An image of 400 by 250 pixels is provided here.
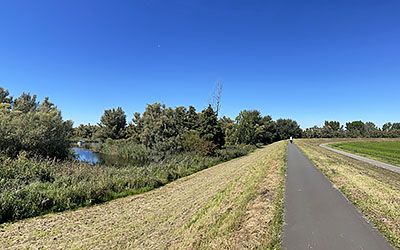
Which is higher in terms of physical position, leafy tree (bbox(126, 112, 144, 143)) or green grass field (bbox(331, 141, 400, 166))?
leafy tree (bbox(126, 112, 144, 143))

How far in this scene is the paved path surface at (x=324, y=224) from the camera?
5676 millimetres

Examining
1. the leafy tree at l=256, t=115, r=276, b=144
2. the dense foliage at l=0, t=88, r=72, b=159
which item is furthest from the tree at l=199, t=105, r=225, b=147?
the leafy tree at l=256, t=115, r=276, b=144

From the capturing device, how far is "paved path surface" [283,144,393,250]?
18.6 ft

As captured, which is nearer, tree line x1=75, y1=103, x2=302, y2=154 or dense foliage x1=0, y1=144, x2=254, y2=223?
dense foliage x1=0, y1=144, x2=254, y2=223

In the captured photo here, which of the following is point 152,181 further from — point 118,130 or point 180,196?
point 118,130

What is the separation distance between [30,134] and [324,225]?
84.0 ft

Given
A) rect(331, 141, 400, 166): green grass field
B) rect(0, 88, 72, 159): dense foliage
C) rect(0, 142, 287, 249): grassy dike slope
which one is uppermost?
rect(0, 88, 72, 159): dense foliage

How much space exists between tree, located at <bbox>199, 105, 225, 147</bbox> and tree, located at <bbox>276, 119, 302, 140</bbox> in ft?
200

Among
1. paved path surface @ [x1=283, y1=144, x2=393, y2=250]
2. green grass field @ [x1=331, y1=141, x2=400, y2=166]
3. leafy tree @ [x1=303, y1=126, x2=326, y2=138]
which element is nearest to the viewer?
paved path surface @ [x1=283, y1=144, x2=393, y2=250]

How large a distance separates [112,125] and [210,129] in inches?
1958

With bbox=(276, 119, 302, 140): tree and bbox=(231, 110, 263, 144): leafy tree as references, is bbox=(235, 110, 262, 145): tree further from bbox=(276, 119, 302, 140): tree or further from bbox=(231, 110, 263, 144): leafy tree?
bbox=(276, 119, 302, 140): tree

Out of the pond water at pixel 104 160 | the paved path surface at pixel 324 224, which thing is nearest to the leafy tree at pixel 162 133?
the pond water at pixel 104 160

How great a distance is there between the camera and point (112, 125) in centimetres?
8275

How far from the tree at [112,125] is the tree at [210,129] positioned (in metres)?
45.5
